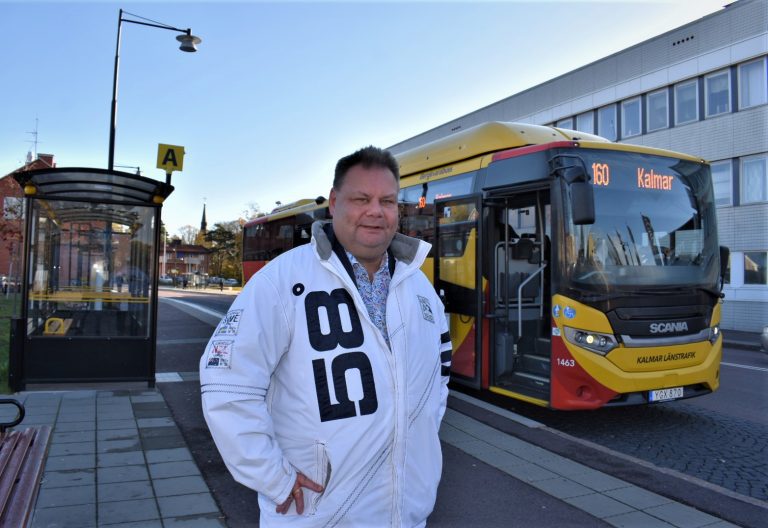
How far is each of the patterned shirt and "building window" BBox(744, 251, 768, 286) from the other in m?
21.3

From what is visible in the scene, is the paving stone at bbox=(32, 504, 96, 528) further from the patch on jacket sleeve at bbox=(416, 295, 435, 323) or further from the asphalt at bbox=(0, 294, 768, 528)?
the patch on jacket sleeve at bbox=(416, 295, 435, 323)

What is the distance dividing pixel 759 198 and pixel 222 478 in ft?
68.1

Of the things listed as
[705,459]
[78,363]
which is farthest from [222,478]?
[705,459]

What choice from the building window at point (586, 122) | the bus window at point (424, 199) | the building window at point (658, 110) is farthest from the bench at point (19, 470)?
the building window at point (586, 122)

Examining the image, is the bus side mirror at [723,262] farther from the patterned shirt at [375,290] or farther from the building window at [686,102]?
the building window at [686,102]

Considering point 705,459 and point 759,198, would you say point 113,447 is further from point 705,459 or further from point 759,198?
point 759,198

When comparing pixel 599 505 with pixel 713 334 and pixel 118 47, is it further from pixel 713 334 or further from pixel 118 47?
pixel 118 47

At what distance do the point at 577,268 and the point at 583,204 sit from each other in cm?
72

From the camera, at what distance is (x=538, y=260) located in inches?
299

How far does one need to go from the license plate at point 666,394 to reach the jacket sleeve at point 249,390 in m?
5.31

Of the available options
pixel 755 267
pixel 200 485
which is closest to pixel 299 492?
pixel 200 485

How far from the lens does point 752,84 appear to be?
1986cm

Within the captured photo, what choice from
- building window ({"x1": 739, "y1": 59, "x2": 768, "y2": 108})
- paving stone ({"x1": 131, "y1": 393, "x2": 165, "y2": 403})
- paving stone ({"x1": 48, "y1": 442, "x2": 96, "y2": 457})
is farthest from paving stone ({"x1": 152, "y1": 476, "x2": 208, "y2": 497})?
building window ({"x1": 739, "y1": 59, "x2": 768, "y2": 108})

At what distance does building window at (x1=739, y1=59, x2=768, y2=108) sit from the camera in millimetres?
19500
